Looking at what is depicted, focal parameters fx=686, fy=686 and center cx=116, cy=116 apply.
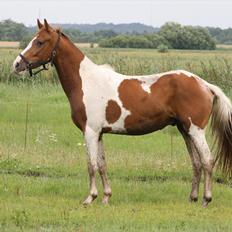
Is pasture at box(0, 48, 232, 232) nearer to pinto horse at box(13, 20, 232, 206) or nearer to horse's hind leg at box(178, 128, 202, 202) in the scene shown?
horse's hind leg at box(178, 128, 202, 202)

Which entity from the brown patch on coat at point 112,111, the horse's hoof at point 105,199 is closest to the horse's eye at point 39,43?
the brown patch on coat at point 112,111

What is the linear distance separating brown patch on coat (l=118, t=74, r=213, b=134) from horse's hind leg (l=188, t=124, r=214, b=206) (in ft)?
0.31

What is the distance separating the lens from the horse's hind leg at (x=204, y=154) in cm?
927

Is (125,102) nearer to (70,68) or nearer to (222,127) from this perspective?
(70,68)

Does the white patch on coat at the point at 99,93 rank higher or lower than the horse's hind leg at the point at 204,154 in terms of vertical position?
higher

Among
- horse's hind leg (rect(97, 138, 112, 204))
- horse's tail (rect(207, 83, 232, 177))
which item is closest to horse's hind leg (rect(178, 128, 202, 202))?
horse's tail (rect(207, 83, 232, 177))

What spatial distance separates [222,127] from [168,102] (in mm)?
861

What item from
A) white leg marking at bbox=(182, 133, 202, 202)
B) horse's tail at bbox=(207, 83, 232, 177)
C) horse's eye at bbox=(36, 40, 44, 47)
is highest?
horse's eye at bbox=(36, 40, 44, 47)

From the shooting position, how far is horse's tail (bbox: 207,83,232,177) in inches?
372

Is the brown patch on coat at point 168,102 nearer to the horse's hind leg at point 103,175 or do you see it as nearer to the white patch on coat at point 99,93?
the white patch on coat at point 99,93

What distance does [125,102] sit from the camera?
9.33 metres

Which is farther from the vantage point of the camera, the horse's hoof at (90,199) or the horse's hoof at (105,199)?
the horse's hoof at (105,199)

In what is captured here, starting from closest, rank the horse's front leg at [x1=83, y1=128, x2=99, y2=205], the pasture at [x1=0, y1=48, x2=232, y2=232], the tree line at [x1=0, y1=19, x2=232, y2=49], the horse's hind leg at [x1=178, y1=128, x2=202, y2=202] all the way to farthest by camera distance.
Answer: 1. the pasture at [x1=0, y1=48, x2=232, y2=232]
2. the horse's front leg at [x1=83, y1=128, x2=99, y2=205]
3. the horse's hind leg at [x1=178, y1=128, x2=202, y2=202]
4. the tree line at [x1=0, y1=19, x2=232, y2=49]

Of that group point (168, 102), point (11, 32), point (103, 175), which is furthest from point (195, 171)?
point (11, 32)
